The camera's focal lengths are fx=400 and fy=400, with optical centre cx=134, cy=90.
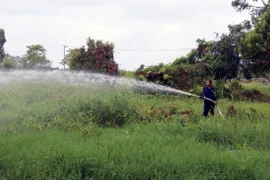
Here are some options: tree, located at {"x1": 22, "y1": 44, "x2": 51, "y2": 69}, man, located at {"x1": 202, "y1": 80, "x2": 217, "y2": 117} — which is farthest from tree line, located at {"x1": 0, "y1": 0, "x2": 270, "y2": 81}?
tree, located at {"x1": 22, "y1": 44, "x2": 51, "y2": 69}

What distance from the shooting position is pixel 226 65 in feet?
59.0

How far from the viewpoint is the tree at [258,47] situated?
48.9 ft

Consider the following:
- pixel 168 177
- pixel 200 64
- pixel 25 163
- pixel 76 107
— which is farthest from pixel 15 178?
pixel 200 64

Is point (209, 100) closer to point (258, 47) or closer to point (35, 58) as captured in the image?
point (258, 47)

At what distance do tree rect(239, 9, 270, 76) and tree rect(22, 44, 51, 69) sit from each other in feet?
63.7

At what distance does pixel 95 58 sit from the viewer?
1823cm

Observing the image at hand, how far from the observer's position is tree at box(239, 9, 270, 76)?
14.9 m

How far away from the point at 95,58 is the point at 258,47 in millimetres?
7176

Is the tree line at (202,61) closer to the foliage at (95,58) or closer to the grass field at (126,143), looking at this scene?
the foliage at (95,58)

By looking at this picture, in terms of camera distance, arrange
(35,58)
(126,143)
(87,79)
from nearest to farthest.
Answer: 1. (126,143)
2. (87,79)
3. (35,58)

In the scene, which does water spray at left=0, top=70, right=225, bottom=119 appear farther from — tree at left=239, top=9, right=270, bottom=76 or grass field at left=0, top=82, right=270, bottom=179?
grass field at left=0, top=82, right=270, bottom=179

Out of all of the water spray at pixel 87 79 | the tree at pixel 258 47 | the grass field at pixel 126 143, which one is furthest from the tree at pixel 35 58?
the grass field at pixel 126 143

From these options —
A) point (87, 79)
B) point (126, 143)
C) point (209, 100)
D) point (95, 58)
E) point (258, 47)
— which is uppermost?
point (258, 47)

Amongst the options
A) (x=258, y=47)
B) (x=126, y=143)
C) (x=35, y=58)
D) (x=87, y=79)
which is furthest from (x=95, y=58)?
(x=35, y=58)
